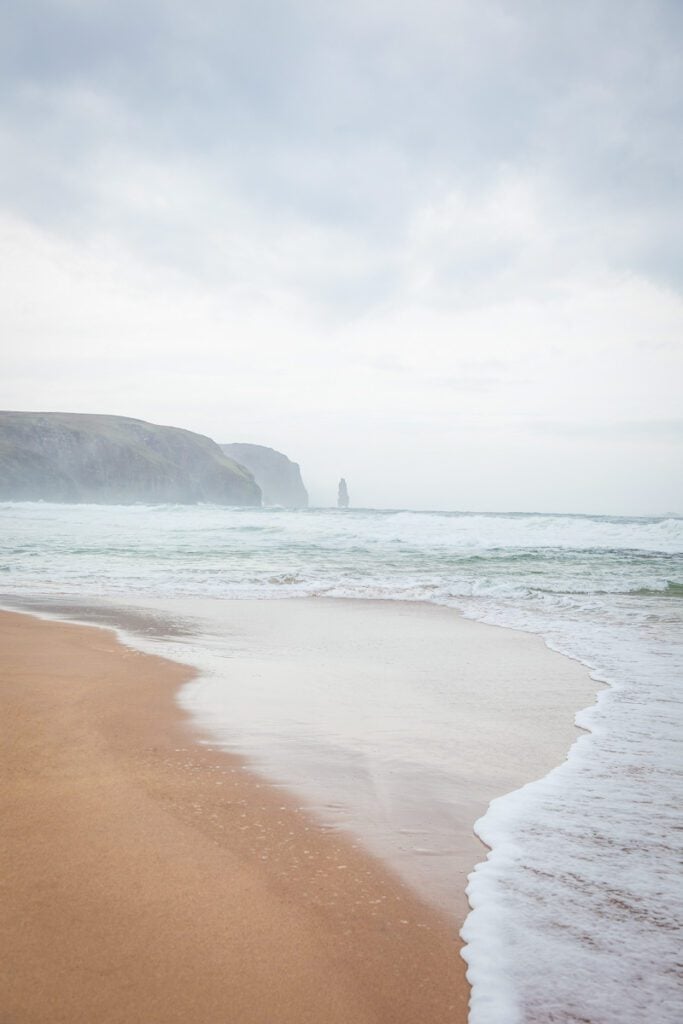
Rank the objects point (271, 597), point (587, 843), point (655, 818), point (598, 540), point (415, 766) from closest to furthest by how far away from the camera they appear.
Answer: point (587, 843), point (655, 818), point (415, 766), point (271, 597), point (598, 540)

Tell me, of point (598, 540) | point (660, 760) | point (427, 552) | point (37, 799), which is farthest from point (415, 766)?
point (598, 540)

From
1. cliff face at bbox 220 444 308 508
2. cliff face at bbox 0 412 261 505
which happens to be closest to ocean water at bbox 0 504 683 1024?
cliff face at bbox 0 412 261 505

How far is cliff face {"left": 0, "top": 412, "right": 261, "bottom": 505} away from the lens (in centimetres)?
8225

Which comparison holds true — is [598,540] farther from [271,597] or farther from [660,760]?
[660,760]

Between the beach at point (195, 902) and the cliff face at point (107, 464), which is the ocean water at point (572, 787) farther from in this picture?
the cliff face at point (107, 464)

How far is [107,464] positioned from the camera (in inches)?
3568

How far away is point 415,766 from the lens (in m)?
3.03

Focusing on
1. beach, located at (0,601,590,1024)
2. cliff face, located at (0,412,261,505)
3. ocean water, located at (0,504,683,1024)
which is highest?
cliff face, located at (0,412,261,505)

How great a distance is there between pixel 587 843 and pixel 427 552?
703 inches

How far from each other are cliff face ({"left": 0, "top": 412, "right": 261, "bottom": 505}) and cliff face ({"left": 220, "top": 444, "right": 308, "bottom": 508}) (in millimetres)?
56449

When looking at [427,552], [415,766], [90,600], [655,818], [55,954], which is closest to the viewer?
[55,954]

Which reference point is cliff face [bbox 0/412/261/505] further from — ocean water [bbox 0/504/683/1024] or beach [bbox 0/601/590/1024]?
beach [bbox 0/601/590/1024]

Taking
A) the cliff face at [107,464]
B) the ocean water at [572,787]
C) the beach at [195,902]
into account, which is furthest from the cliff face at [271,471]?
the beach at [195,902]

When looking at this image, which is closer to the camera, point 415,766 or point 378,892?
point 378,892
